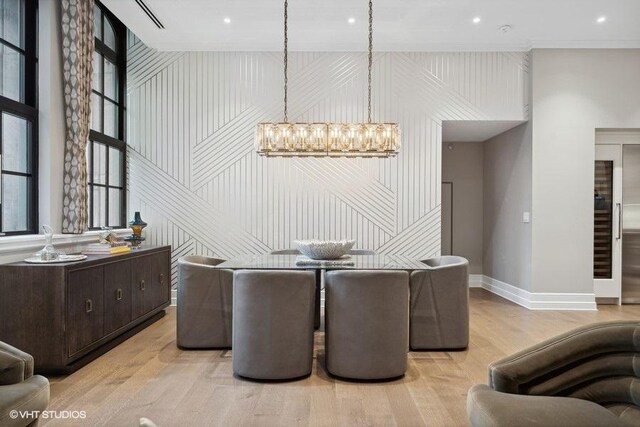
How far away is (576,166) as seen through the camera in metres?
5.47

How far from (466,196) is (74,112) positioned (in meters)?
5.77

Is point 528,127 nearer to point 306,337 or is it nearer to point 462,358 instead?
point 462,358

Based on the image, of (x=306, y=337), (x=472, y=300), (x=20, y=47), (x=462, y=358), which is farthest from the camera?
(x=472, y=300)

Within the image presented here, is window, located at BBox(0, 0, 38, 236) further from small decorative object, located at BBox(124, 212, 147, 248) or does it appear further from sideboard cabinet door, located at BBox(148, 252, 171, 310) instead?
sideboard cabinet door, located at BBox(148, 252, 171, 310)

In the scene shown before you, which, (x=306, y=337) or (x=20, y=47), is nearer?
(x=306, y=337)

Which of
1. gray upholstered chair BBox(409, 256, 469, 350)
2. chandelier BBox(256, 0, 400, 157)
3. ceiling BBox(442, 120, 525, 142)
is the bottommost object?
gray upholstered chair BBox(409, 256, 469, 350)

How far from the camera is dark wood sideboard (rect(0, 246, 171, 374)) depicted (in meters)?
3.05

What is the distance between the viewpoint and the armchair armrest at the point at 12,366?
6.14 ft

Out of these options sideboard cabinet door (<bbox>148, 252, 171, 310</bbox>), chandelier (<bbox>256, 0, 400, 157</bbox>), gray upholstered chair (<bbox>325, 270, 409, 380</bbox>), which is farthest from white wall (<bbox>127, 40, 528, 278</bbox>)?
gray upholstered chair (<bbox>325, 270, 409, 380</bbox>)

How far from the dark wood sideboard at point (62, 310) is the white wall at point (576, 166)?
493 centimetres

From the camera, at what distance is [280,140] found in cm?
411

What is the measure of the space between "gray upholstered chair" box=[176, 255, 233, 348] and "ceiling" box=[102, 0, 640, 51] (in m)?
2.89

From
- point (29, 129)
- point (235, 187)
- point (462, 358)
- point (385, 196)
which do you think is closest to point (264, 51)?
point (235, 187)

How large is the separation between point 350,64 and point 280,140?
2.12 m
